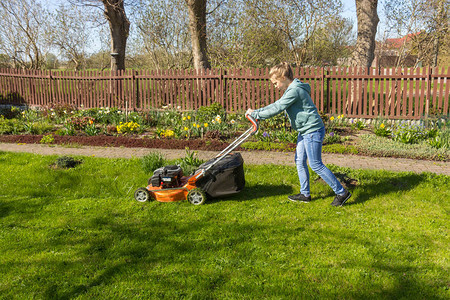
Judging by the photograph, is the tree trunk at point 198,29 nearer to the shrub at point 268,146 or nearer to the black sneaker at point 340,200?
the shrub at point 268,146

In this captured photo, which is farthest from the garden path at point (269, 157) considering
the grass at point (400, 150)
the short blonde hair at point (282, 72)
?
the short blonde hair at point (282, 72)

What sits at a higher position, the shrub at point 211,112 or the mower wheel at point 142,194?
the shrub at point 211,112

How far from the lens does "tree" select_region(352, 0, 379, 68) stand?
40.9 ft

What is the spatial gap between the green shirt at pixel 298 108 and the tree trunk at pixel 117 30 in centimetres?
1235

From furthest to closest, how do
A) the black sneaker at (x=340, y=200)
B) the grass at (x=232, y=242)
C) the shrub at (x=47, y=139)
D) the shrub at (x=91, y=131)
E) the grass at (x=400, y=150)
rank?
1. the shrub at (x=91, y=131)
2. the shrub at (x=47, y=139)
3. the grass at (x=400, y=150)
4. the black sneaker at (x=340, y=200)
5. the grass at (x=232, y=242)

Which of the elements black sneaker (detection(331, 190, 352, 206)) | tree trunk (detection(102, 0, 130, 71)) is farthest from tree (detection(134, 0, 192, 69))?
black sneaker (detection(331, 190, 352, 206))

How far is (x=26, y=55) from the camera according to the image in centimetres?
2056

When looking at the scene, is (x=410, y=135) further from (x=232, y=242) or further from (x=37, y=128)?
(x=37, y=128)

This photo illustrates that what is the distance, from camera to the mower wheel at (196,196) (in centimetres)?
470

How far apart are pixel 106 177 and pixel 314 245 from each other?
11.7 ft

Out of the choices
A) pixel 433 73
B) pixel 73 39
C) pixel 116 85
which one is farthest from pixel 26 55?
pixel 433 73

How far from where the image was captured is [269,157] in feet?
23.6

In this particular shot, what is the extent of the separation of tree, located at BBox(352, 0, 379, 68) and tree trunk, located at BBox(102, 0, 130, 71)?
8.81 metres

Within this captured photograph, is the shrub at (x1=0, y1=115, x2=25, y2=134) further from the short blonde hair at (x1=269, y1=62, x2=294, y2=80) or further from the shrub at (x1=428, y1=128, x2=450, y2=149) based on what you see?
the shrub at (x1=428, y1=128, x2=450, y2=149)
